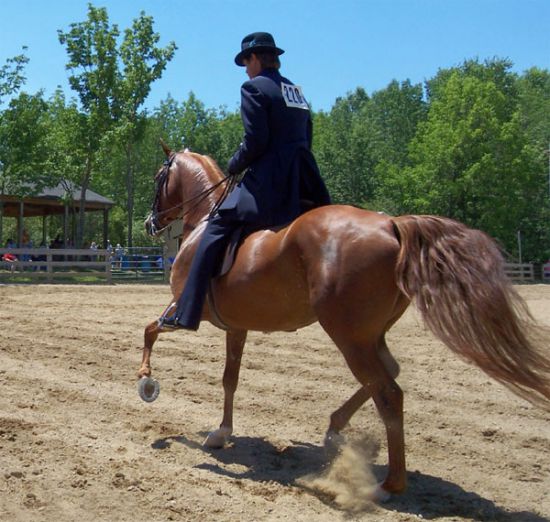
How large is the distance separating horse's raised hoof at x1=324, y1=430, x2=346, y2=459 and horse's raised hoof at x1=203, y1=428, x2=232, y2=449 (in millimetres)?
863

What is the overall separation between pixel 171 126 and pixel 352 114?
1320 inches

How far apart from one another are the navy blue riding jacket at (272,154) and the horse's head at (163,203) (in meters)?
1.54

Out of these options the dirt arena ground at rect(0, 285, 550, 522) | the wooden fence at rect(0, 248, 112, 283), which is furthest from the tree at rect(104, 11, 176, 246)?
the dirt arena ground at rect(0, 285, 550, 522)

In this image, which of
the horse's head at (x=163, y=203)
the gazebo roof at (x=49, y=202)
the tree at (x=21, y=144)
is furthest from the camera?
the gazebo roof at (x=49, y=202)

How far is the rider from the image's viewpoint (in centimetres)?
560

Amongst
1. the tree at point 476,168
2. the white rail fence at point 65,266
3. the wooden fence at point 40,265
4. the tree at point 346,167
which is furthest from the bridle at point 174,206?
the tree at point 346,167

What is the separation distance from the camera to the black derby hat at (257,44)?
19.1ft

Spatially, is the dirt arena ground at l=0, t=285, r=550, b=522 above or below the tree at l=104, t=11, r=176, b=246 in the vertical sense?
below

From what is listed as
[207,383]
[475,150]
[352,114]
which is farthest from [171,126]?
[207,383]

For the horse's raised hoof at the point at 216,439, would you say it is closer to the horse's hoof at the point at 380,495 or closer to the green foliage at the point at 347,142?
the horse's hoof at the point at 380,495

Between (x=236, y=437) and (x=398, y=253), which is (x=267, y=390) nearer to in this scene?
(x=236, y=437)

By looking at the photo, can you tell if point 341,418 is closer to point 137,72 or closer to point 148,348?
point 148,348

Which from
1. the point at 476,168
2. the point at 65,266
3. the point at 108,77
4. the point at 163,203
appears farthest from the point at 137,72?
the point at 163,203

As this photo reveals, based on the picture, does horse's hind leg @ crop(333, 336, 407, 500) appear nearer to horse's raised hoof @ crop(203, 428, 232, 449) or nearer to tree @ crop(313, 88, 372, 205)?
horse's raised hoof @ crop(203, 428, 232, 449)
